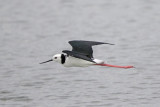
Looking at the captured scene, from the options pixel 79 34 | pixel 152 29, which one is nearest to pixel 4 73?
pixel 79 34

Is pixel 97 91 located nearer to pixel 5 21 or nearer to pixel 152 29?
pixel 152 29

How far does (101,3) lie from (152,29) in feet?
15.0

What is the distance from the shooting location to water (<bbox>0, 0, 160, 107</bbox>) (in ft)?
49.3

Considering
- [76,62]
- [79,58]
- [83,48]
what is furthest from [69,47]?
[79,58]

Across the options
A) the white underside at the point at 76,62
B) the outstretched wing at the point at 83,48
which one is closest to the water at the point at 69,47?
the white underside at the point at 76,62

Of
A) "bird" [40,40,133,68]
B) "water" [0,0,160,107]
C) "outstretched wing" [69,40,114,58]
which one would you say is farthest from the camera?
Answer: "water" [0,0,160,107]

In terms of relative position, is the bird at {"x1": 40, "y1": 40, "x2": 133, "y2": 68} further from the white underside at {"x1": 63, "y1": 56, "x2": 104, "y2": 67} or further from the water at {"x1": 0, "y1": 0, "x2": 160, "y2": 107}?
the water at {"x1": 0, "y1": 0, "x2": 160, "y2": 107}

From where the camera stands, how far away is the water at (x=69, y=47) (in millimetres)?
15016

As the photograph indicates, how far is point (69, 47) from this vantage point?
19.4 m

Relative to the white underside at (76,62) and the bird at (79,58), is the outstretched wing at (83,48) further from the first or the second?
the white underside at (76,62)

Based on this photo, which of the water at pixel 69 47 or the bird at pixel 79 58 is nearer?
the bird at pixel 79 58

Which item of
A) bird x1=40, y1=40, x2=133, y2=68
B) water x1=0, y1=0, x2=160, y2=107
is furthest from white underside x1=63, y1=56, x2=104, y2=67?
water x1=0, y1=0, x2=160, y2=107

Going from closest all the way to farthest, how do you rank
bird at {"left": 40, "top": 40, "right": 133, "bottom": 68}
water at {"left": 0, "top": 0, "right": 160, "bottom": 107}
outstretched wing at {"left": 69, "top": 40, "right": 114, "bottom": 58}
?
bird at {"left": 40, "top": 40, "right": 133, "bottom": 68}
outstretched wing at {"left": 69, "top": 40, "right": 114, "bottom": 58}
water at {"left": 0, "top": 0, "right": 160, "bottom": 107}

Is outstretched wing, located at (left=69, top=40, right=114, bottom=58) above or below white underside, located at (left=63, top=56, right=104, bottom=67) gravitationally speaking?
above
